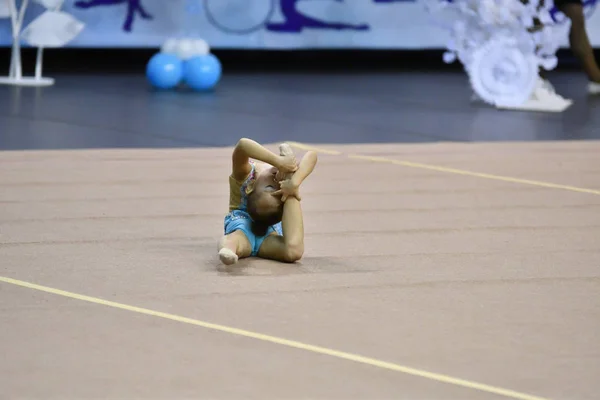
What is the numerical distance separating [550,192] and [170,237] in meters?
1.09

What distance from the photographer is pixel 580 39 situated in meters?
5.48

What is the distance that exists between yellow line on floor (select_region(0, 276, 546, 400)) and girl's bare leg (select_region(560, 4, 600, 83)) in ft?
13.2

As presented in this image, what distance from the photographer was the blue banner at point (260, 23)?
6160 mm

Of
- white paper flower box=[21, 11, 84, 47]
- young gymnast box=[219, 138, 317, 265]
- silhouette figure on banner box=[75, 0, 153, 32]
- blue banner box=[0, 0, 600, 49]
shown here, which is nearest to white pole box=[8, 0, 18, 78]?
white paper flower box=[21, 11, 84, 47]

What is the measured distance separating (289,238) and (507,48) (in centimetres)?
298

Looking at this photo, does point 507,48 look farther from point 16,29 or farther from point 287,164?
point 287,164

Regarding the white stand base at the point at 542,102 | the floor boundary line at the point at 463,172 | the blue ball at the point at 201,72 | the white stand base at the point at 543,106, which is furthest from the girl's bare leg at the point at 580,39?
the floor boundary line at the point at 463,172

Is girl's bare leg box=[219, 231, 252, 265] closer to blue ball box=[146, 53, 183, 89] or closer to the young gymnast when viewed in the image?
the young gymnast

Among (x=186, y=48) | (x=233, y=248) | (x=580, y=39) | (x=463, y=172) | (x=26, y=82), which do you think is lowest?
(x=26, y=82)

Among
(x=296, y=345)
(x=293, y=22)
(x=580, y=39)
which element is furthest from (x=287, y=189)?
(x=293, y=22)

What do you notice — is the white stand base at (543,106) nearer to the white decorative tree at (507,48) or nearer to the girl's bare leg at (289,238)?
the white decorative tree at (507,48)

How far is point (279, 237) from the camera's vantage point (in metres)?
2.10

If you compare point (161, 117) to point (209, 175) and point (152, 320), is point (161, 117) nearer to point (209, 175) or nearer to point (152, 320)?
point (209, 175)

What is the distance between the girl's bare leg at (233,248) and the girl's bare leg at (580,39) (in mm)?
3692
